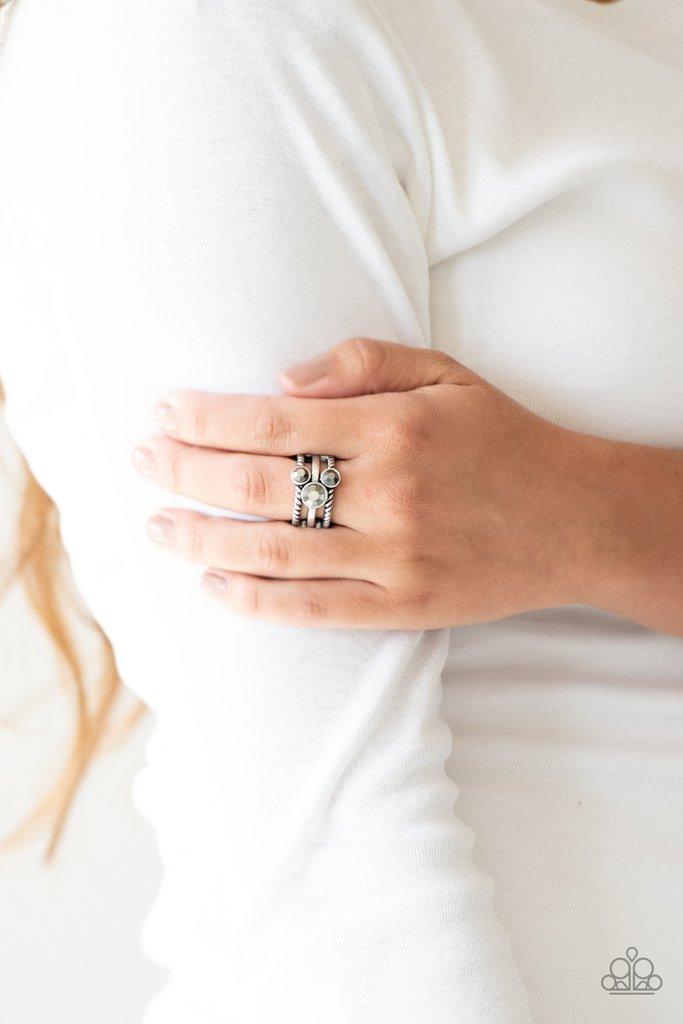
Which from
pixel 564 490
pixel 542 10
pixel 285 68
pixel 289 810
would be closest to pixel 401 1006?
pixel 289 810

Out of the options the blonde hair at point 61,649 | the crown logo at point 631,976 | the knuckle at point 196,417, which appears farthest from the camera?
the blonde hair at point 61,649

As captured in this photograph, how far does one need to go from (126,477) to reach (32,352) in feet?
0.55

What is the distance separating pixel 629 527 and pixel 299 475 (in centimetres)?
35

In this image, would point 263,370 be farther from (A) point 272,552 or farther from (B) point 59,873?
(B) point 59,873

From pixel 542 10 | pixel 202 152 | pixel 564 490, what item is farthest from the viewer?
pixel 542 10

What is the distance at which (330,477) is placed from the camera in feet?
2.31

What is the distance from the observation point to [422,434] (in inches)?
28.5

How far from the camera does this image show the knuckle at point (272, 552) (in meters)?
0.71

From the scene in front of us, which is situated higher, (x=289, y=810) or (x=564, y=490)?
(x=564, y=490)

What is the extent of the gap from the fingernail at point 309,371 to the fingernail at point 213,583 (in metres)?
0.16

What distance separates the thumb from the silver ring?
0.05 m

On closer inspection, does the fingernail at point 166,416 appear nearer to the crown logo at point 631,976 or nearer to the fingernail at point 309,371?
the fingernail at point 309,371

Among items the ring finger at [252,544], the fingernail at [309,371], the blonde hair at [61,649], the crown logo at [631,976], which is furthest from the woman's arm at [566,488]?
the blonde hair at [61,649]

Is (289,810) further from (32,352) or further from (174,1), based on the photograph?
(174,1)
